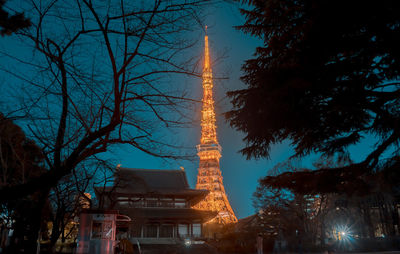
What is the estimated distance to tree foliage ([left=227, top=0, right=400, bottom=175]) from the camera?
5.23 metres

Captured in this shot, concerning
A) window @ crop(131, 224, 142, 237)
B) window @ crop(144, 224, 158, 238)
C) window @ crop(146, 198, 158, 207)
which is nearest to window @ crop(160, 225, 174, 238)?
window @ crop(144, 224, 158, 238)

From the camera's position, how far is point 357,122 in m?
6.11

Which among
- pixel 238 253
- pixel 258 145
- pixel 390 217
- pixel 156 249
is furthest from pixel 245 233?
pixel 258 145

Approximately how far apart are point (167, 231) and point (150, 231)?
1.49 meters

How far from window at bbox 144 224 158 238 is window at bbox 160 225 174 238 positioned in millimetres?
537

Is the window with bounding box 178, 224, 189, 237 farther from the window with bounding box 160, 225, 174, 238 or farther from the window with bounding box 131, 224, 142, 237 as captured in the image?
the window with bounding box 131, 224, 142, 237

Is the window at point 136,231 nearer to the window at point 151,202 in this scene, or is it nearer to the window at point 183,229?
the window at point 151,202

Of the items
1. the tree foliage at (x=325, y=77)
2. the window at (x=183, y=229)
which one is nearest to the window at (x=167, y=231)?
the window at (x=183, y=229)

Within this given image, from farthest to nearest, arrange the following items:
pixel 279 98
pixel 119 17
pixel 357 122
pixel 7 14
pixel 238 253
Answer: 1. pixel 238 253
2. pixel 357 122
3. pixel 279 98
4. pixel 119 17
5. pixel 7 14

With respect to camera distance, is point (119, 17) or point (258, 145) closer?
point (119, 17)

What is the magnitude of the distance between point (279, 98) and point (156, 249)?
70.3ft

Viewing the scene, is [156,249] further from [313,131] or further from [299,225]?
[313,131]

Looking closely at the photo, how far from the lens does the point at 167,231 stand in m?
25.8

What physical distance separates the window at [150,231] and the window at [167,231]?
0.54 metres
